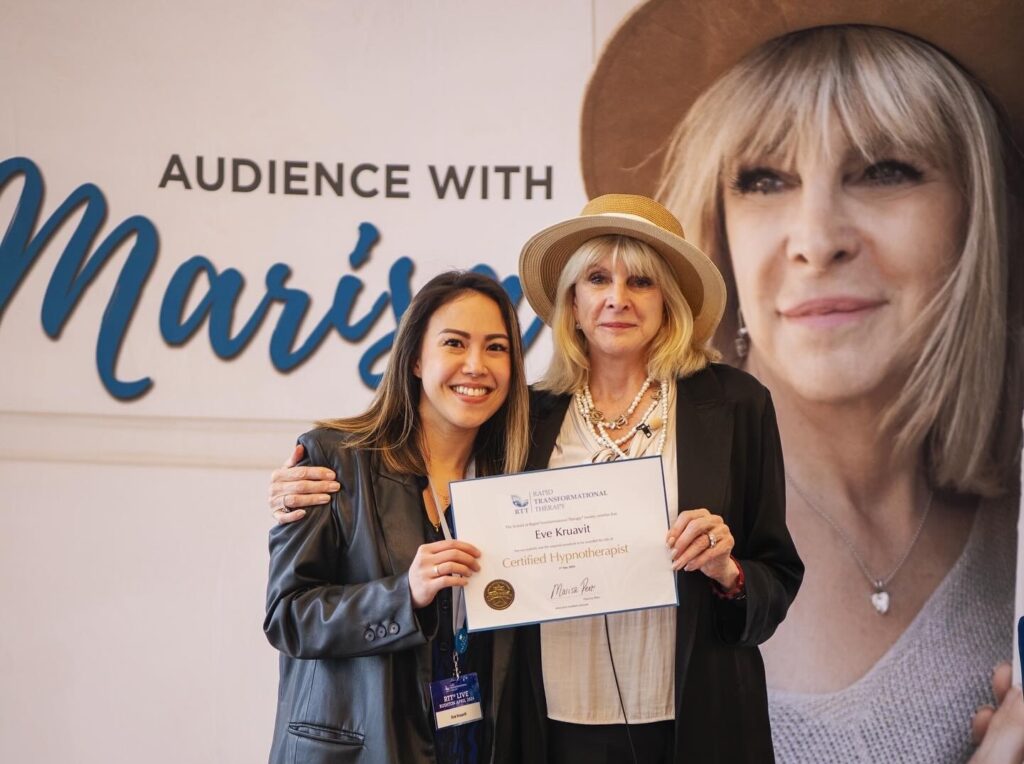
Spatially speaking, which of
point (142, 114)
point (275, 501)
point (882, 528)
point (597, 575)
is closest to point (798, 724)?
point (882, 528)

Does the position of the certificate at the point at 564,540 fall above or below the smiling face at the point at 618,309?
below

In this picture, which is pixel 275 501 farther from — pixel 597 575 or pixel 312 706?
pixel 597 575

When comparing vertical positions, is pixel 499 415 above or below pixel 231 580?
above

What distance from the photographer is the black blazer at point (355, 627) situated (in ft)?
6.96

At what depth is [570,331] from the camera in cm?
248

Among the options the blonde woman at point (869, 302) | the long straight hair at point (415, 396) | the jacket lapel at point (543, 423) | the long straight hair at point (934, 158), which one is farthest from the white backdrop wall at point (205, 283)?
the long straight hair at point (415, 396)

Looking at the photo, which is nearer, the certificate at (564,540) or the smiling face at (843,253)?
the certificate at (564,540)

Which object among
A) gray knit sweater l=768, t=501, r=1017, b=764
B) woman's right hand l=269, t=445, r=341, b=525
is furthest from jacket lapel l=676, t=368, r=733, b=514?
gray knit sweater l=768, t=501, r=1017, b=764

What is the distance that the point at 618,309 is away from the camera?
2.33m

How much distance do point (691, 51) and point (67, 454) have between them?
282 centimetres

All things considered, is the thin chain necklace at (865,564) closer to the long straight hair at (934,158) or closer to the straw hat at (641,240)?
the long straight hair at (934,158)

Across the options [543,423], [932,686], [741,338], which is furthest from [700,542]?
[932,686]

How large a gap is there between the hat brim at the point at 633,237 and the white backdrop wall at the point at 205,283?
135 cm

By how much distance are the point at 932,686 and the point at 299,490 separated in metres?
2.77
